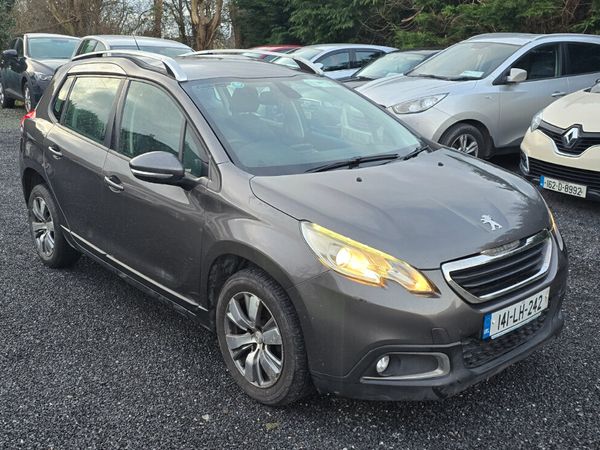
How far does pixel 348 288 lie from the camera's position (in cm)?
244

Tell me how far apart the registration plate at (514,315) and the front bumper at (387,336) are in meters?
0.03

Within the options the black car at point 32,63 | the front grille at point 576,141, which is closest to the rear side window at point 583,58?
the front grille at point 576,141

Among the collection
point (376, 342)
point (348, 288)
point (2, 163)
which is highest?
point (348, 288)

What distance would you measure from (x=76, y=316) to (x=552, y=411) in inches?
111

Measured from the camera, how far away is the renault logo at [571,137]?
555 centimetres

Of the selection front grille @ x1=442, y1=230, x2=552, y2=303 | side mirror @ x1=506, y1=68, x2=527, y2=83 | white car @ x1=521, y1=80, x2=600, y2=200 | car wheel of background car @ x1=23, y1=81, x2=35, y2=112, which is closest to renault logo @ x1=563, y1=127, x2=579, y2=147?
white car @ x1=521, y1=80, x2=600, y2=200

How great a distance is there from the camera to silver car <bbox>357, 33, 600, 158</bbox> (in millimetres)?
6855

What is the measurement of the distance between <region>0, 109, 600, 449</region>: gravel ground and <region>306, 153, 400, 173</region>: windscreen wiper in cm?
115

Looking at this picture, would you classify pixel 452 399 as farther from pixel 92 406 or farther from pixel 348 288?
pixel 92 406

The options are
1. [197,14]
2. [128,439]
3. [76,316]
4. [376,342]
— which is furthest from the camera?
[197,14]

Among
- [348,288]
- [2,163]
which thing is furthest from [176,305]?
[2,163]

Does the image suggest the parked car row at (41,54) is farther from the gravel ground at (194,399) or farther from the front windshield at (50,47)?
the gravel ground at (194,399)

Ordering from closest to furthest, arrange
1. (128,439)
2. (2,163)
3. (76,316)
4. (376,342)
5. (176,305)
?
(376,342), (128,439), (176,305), (76,316), (2,163)

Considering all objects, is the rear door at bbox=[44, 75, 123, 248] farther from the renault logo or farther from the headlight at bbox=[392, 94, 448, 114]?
the renault logo
